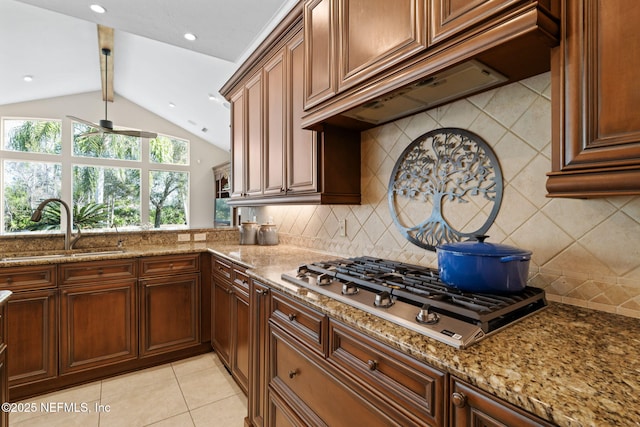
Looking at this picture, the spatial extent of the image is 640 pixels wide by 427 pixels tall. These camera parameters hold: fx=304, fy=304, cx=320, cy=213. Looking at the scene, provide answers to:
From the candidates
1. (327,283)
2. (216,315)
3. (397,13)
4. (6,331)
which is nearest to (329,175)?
(327,283)

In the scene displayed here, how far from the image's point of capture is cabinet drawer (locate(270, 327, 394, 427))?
3.29 ft

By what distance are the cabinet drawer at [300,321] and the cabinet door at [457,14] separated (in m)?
1.10

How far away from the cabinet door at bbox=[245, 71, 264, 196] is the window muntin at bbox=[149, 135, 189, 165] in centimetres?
595

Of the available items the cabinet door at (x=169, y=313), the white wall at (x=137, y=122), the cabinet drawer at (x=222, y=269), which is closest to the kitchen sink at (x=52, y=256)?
the cabinet door at (x=169, y=313)

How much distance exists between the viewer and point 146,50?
15.2ft

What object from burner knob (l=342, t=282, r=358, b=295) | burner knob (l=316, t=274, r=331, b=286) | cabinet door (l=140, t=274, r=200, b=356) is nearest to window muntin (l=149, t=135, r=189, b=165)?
cabinet door (l=140, t=274, r=200, b=356)

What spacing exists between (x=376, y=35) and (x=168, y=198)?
768cm

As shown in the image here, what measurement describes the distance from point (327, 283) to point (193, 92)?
5.23 metres

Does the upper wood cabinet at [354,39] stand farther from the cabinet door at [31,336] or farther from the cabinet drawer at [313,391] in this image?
the cabinet door at [31,336]

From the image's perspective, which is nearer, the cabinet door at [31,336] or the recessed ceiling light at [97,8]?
the cabinet door at [31,336]

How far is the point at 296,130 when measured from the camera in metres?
2.05

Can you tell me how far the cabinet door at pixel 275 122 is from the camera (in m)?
2.21

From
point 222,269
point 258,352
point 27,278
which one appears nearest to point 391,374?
point 258,352

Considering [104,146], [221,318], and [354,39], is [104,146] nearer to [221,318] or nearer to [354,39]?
[221,318]
